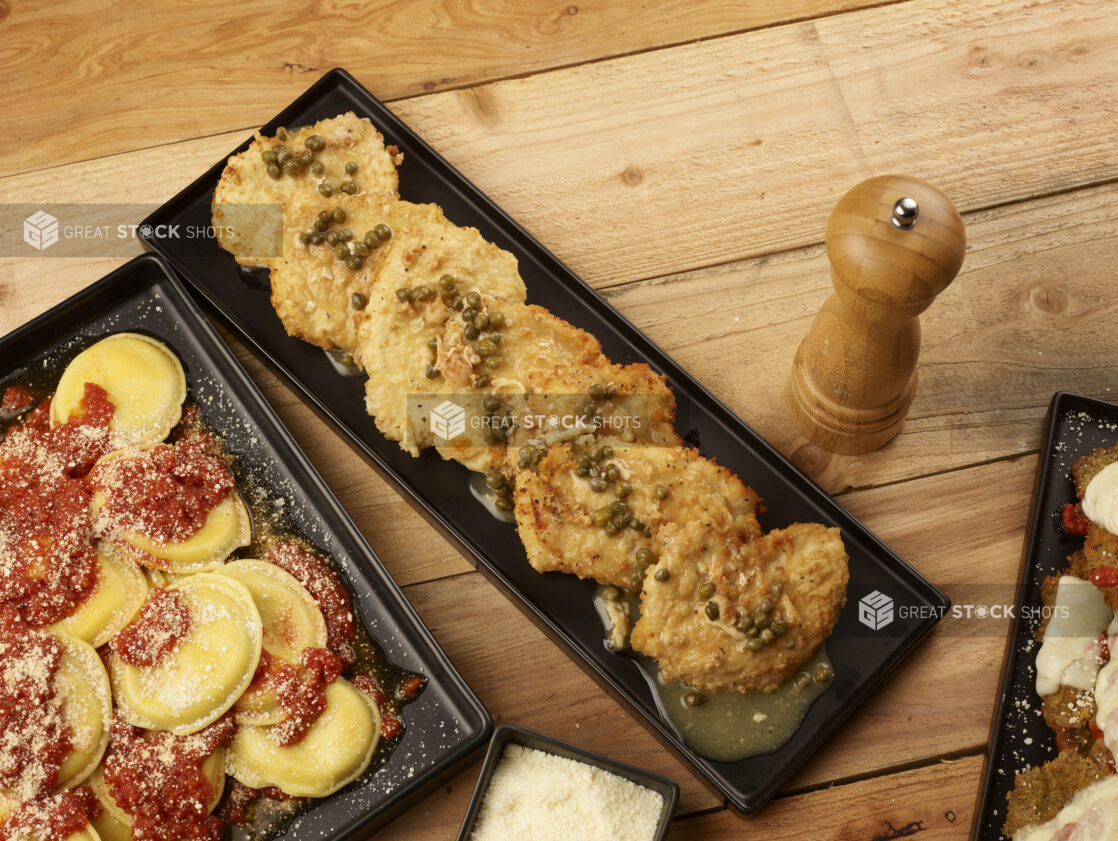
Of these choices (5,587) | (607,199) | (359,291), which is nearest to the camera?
(5,587)

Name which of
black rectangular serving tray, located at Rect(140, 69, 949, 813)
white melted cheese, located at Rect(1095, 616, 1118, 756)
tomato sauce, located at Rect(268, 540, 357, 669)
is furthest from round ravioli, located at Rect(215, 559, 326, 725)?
white melted cheese, located at Rect(1095, 616, 1118, 756)

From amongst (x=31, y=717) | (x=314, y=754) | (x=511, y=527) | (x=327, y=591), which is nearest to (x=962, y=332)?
(x=511, y=527)

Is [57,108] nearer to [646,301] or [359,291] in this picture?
[359,291]

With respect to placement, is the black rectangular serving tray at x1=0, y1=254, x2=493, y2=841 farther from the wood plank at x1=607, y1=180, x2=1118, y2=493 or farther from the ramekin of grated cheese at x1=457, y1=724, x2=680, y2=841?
the wood plank at x1=607, y1=180, x2=1118, y2=493

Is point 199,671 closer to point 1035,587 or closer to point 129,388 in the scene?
point 129,388

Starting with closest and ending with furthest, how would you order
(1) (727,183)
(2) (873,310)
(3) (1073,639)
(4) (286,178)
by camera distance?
(2) (873,310) → (3) (1073,639) → (4) (286,178) → (1) (727,183)

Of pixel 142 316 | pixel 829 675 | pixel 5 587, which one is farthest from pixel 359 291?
pixel 829 675
